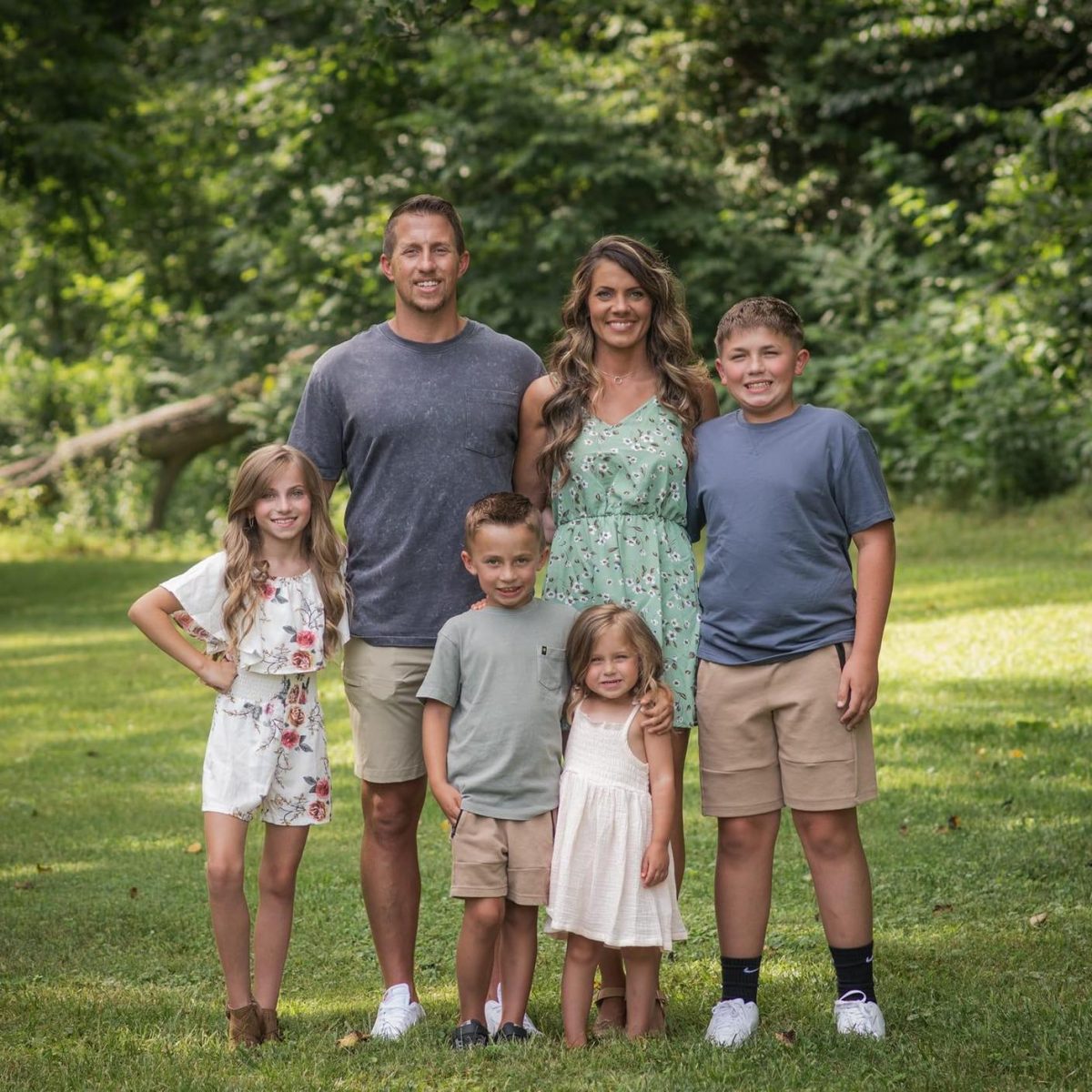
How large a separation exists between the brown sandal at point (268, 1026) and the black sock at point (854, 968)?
144 cm

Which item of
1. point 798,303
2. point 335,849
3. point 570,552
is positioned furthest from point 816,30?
point 570,552

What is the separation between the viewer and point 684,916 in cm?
527

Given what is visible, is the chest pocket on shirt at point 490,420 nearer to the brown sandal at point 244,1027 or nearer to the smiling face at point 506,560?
the smiling face at point 506,560

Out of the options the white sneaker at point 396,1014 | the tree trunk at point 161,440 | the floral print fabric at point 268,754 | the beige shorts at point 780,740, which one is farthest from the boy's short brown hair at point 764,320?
the tree trunk at point 161,440

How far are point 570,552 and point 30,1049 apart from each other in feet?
6.17

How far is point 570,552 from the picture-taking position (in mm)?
4004

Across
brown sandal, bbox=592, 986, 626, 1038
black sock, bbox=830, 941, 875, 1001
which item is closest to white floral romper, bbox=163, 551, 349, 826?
brown sandal, bbox=592, 986, 626, 1038

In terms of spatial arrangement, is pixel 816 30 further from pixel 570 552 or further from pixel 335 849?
pixel 570 552

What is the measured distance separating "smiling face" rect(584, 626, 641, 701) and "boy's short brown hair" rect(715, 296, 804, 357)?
77 cm

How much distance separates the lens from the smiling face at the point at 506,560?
386 cm

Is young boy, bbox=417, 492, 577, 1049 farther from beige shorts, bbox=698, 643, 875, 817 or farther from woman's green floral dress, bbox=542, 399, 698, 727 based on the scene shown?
beige shorts, bbox=698, 643, 875, 817

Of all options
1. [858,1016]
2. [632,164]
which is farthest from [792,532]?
[632,164]

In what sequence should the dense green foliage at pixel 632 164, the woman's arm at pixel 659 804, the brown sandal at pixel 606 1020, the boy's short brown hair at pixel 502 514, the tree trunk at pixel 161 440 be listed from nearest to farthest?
the woman's arm at pixel 659 804 < the boy's short brown hair at pixel 502 514 < the brown sandal at pixel 606 1020 < the dense green foliage at pixel 632 164 < the tree trunk at pixel 161 440

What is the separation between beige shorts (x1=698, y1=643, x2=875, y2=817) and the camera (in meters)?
3.86
